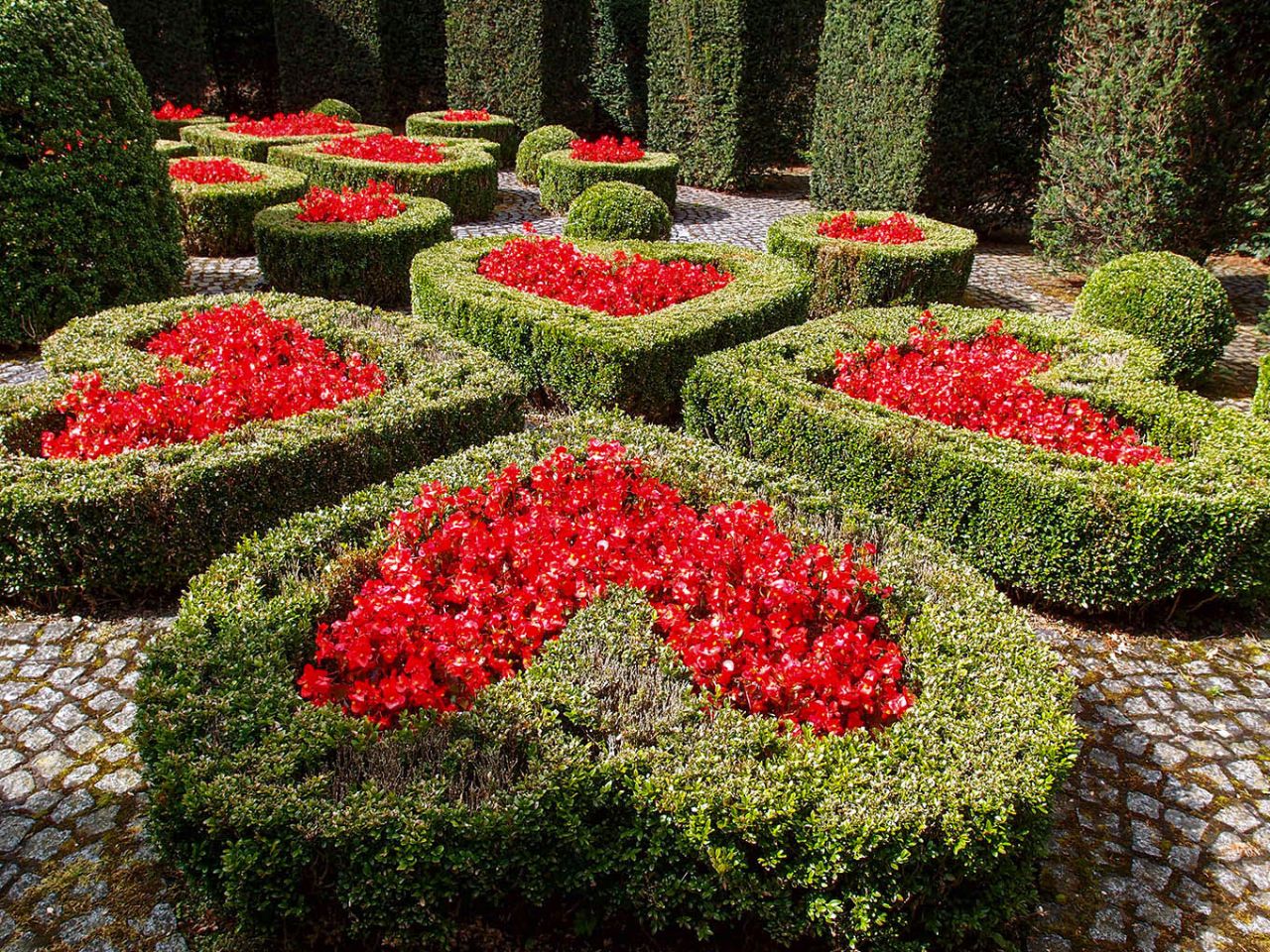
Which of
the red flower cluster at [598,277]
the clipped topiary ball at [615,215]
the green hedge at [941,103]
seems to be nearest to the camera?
the red flower cluster at [598,277]

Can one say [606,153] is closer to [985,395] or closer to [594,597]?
[985,395]

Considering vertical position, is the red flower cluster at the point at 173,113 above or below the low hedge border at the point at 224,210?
above

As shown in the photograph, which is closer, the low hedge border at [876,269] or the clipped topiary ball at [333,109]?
the low hedge border at [876,269]

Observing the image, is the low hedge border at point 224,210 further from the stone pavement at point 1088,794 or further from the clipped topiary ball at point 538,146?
the stone pavement at point 1088,794

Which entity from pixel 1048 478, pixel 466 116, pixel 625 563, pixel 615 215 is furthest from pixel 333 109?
pixel 1048 478

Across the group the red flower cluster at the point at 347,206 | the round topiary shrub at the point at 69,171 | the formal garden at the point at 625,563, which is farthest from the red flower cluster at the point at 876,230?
the round topiary shrub at the point at 69,171

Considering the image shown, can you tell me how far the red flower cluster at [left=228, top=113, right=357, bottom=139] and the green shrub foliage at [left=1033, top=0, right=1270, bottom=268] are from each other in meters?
14.3

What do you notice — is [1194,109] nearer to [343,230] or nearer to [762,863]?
[343,230]

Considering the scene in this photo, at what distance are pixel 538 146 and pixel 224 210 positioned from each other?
7775mm

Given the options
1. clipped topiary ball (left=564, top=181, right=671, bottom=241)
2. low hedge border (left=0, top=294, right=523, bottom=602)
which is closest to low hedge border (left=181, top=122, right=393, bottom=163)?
clipped topiary ball (left=564, top=181, right=671, bottom=241)

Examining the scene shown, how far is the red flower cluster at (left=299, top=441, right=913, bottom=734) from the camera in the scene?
13.0ft

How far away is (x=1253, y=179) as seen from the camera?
463 inches

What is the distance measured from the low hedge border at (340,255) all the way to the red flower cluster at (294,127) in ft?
26.4

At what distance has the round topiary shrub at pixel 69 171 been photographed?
8.20m
